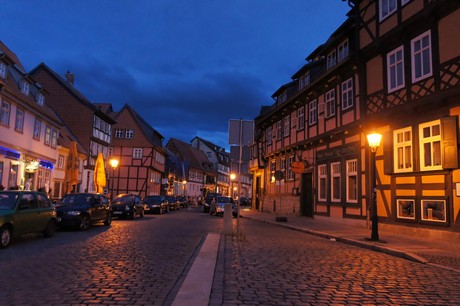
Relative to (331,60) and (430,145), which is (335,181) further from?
(430,145)

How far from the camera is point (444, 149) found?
13555 millimetres

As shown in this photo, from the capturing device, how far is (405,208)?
1598 cm

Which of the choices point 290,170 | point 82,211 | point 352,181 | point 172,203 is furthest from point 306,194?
point 172,203

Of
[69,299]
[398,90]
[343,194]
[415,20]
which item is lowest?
[69,299]

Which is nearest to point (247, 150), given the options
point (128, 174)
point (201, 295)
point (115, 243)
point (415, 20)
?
point (115, 243)

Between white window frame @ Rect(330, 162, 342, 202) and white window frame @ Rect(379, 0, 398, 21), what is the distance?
8075 mm

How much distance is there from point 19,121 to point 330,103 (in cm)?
1997

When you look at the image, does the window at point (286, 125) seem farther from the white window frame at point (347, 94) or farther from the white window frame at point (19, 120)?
the white window frame at point (19, 120)

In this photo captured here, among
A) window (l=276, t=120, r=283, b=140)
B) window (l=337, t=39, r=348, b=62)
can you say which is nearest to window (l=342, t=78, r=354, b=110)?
window (l=337, t=39, r=348, b=62)

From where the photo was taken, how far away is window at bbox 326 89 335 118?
23.0m

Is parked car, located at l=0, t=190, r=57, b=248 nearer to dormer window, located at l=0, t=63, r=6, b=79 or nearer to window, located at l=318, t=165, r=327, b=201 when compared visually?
dormer window, located at l=0, t=63, r=6, b=79

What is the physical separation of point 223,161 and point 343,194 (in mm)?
86090

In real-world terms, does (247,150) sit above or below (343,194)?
above

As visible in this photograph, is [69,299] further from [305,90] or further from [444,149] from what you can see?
[305,90]
